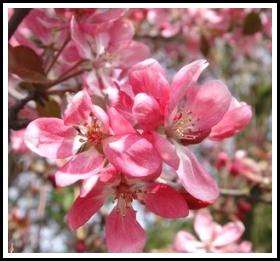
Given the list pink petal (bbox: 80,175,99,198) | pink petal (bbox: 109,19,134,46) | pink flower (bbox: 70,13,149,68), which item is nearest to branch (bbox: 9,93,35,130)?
pink flower (bbox: 70,13,149,68)

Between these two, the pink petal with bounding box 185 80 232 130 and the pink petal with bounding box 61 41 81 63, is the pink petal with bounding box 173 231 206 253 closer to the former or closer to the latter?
the pink petal with bounding box 61 41 81 63

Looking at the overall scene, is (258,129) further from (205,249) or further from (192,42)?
(205,249)

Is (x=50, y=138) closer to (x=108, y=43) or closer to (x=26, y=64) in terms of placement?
(x=26, y=64)

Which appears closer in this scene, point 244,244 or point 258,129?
point 244,244

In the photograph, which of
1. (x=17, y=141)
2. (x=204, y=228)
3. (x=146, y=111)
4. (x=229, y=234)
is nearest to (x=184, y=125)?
(x=146, y=111)

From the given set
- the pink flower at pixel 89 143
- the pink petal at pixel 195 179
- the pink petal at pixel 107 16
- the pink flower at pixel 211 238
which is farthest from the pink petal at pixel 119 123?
the pink flower at pixel 211 238

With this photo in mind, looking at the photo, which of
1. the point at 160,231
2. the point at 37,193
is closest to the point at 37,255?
the point at 37,193
